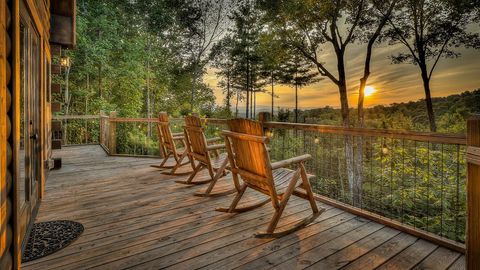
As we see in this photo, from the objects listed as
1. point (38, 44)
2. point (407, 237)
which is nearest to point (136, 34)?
point (38, 44)

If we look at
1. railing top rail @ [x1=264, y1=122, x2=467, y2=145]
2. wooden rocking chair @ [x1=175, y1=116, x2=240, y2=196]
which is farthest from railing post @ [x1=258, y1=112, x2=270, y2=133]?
wooden rocking chair @ [x1=175, y1=116, x2=240, y2=196]

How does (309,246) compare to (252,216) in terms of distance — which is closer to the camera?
(309,246)

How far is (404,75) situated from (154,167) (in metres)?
14.9

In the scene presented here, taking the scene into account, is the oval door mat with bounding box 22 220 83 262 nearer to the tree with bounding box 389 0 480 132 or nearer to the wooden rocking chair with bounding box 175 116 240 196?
the wooden rocking chair with bounding box 175 116 240 196

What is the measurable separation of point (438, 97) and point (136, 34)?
16009 mm

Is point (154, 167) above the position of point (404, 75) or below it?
below

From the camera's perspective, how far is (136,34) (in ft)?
48.0

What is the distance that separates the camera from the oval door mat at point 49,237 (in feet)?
7.18

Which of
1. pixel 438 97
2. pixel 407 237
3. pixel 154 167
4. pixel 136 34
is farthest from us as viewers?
pixel 136 34

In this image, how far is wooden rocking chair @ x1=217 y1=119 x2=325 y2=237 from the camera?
2516 mm

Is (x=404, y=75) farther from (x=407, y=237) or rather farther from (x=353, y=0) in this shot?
(x=407, y=237)

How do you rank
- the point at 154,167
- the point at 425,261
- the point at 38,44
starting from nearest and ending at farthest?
the point at 425,261 → the point at 38,44 → the point at 154,167

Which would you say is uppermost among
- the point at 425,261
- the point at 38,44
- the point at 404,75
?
the point at 404,75

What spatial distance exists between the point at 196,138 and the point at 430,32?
13513mm
